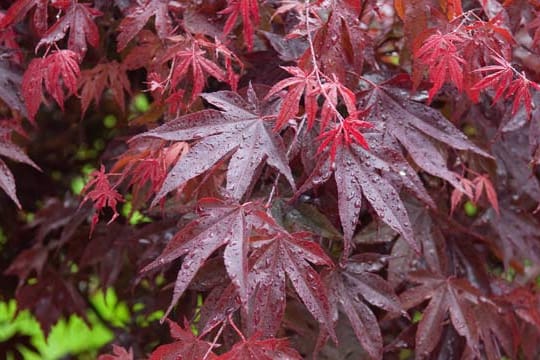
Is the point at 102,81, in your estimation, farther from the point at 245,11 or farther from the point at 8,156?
the point at 245,11

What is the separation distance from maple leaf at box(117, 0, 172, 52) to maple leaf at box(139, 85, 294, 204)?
0.25 m

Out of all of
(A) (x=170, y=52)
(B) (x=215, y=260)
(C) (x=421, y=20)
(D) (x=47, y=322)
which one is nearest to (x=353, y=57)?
(C) (x=421, y=20)

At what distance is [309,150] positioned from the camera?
4.56 feet

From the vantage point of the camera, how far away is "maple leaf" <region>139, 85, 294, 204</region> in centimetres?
121

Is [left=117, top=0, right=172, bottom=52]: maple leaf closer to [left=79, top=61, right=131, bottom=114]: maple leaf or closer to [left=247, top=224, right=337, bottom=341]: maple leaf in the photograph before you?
[left=79, top=61, right=131, bottom=114]: maple leaf

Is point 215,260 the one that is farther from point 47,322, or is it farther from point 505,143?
point 47,322

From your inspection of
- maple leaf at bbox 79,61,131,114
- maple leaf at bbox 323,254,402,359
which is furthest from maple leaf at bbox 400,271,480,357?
maple leaf at bbox 79,61,131,114

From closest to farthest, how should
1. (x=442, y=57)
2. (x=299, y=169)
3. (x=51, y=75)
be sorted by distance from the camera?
(x=442, y=57) < (x=51, y=75) < (x=299, y=169)

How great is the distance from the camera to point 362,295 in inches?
59.0

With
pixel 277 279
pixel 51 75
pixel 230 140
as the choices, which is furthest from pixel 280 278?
pixel 51 75

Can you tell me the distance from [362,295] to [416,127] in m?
0.34

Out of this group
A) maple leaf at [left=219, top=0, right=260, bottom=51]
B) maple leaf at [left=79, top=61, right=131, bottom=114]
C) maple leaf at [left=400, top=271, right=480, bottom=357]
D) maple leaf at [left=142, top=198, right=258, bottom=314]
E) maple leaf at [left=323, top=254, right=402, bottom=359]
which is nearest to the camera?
maple leaf at [left=142, top=198, right=258, bottom=314]

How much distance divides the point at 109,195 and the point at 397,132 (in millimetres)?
539

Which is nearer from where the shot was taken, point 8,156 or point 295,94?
point 295,94
